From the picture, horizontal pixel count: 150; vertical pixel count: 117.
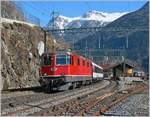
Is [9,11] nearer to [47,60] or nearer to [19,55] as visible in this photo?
[19,55]

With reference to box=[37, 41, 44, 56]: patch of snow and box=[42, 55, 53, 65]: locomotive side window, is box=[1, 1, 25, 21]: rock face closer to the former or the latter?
box=[37, 41, 44, 56]: patch of snow

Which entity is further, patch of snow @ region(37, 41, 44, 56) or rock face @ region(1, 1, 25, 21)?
rock face @ region(1, 1, 25, 21)

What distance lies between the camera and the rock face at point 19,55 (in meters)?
49.3

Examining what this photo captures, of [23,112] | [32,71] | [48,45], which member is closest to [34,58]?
[32,71]

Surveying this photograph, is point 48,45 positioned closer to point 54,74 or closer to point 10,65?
point 10,65

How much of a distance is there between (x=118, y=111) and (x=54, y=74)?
605 inches

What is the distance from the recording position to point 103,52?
519ft

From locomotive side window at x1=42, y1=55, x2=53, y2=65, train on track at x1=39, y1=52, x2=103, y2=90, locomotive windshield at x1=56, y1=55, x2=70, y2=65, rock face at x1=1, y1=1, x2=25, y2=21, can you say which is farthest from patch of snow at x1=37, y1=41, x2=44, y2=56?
rock face at x1=1, y1=1, x2=25, y2=21

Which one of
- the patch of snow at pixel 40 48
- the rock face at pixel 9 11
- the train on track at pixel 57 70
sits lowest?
the train on track at pixel 57 70

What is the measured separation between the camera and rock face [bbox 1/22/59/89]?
162ft

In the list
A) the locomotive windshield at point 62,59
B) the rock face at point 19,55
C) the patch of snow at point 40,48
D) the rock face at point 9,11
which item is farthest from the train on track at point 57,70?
the rock face at point 9,11

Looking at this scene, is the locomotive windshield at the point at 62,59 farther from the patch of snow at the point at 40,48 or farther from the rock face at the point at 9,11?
the rock face at the point at 9,11

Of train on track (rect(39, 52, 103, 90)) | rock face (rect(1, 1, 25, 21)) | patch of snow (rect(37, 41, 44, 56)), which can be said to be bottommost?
train on track (rect(39, 52, 103, 90))

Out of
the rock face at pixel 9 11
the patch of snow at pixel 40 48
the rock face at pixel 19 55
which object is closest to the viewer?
the rock face at pixel 19 55
